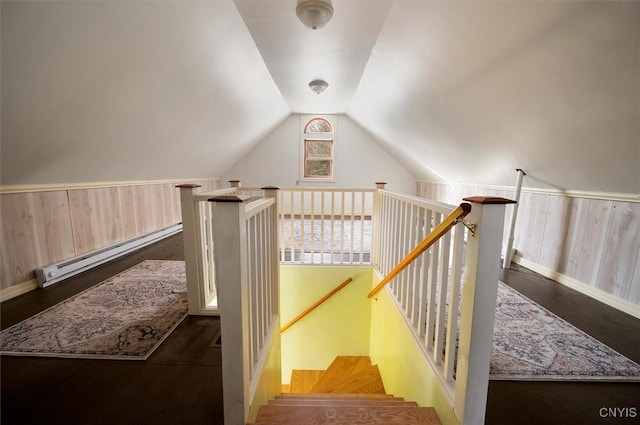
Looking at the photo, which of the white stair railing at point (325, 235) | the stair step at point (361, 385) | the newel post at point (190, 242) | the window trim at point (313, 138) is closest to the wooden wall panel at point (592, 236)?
the white stair railing at point (325, 235)

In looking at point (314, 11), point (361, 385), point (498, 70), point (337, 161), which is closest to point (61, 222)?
point (314, 11)

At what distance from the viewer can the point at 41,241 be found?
7.80 ft

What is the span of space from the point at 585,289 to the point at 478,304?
224 centimetres

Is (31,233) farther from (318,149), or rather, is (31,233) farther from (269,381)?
(318,149)

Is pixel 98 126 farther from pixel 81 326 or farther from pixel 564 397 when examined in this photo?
pixel 564 397

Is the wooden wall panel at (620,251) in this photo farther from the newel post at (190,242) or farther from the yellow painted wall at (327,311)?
the newel post at (190,242)

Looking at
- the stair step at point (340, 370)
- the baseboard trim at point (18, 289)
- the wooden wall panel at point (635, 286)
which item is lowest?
the stair step at point (340, 370)

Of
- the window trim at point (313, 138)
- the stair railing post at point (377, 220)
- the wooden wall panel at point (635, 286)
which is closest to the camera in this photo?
the wooden wall panel at point (635, 286)

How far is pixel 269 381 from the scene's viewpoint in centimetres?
159

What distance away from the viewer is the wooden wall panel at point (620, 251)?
198 cm

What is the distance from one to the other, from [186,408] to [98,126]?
2.31 meters

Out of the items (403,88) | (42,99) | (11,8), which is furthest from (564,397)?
(42,99)

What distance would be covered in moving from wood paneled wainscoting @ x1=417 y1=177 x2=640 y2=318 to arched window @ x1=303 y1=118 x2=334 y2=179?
3679 mm

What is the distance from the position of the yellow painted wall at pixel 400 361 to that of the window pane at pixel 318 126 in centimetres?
401
